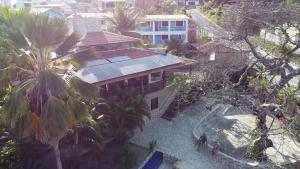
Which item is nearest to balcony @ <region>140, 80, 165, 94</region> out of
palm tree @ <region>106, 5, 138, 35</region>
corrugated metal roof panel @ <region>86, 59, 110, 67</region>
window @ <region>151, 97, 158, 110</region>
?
window @ <region>151, 97, 158, 110</region>

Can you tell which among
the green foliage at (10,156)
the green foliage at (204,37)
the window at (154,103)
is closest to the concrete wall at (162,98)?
the window at (154,103)

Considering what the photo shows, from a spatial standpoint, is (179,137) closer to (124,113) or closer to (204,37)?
(124,113)

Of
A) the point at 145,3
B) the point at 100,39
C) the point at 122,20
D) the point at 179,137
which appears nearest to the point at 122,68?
the point at 100,39

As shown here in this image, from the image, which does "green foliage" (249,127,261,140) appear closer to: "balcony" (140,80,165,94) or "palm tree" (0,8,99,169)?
"balcony" (140,80,165,94)

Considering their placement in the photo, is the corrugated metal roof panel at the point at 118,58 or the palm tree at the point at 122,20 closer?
the corrugated metal roof panel at the point at 118,58

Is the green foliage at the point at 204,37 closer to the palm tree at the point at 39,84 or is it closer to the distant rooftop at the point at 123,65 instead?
the distant rooftop at the point at 123,65
